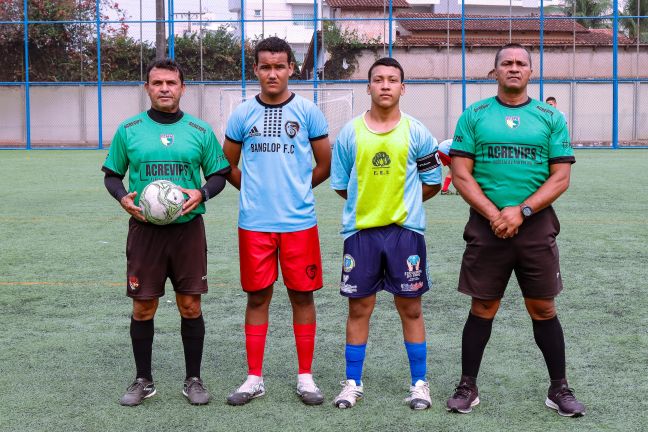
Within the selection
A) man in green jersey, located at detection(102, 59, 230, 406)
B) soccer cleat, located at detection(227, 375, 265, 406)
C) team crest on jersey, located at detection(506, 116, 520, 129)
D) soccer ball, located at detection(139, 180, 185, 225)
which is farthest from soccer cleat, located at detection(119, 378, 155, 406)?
team crest on jersey, located at detection(506, 116, 520, 129)

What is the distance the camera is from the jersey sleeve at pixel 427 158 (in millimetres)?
4254

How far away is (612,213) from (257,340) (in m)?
7.91

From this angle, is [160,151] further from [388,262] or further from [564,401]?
[564,401]

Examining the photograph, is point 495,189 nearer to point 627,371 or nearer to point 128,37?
point 627,371

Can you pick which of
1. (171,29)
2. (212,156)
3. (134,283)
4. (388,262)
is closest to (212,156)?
(212,156)

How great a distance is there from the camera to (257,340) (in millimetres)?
4434

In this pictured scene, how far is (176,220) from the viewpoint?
4.19 m

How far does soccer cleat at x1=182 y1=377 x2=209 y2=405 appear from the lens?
4.19 metres

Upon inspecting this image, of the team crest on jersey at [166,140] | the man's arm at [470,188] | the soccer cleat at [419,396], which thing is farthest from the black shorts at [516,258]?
the team crest on jersey at [166,140]

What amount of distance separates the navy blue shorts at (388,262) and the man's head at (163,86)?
1.09 meters

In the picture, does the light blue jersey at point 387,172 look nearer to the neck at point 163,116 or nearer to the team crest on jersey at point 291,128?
the team crest on jersey at point 291,128

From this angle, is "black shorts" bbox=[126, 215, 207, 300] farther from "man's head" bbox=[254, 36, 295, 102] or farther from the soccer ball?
"man's head" bbox=[254, 36, 295, 102]

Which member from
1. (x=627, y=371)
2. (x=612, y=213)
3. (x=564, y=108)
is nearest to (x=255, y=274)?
(x=627, y=371)

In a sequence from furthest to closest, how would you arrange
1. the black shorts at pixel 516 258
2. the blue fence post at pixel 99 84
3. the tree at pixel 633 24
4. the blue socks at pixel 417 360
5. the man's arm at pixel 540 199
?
the tree at pixel 633 24
the blue fence post at pixel 99 84
the blue socks at pixel 417 360
the black shorts at pixel 516 258
the man's arm at pixel 540 199
